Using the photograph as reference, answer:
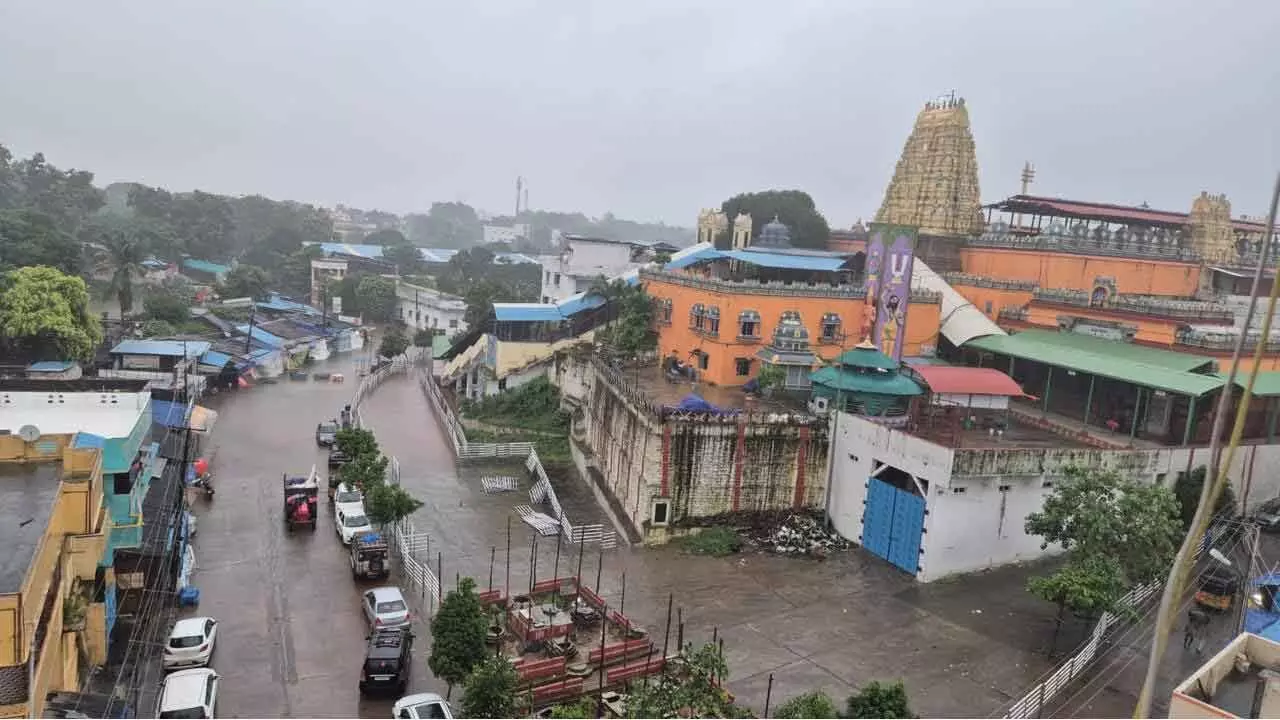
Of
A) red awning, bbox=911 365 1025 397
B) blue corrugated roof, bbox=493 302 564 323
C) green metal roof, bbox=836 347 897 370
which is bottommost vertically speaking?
blue corrugated roof, bbox=493 302 564 323

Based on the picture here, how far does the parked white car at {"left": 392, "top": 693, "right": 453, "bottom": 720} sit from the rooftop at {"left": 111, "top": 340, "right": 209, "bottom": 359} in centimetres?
3129

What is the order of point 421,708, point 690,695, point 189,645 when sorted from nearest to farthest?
point 690,695 < point 421,708 < point 189,645

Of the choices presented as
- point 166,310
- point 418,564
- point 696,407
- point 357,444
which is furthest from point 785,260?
point 166,310

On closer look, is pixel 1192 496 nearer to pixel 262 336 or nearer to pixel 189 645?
pixel 189 645

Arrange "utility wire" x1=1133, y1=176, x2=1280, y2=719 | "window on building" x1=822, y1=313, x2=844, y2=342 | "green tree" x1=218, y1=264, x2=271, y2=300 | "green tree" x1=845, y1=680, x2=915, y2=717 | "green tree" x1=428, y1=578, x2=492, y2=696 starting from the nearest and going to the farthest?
"utility wire" x1=1133, y1=176, x2=1280, y2=719
"green tree" x1=845, y1=680, x2=915, y2=717
"green tree" x1=428, y1=578, x2=492, y2=696
"window on building" x1=822, y1=313, x2=844, y2=342
"green tree" x1=218, y1=264, x2=271, y2=300

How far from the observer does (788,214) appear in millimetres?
60344

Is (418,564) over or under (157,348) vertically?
under

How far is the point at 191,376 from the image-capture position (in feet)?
141

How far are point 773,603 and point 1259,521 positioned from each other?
580 inches

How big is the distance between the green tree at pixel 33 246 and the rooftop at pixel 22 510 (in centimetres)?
3883

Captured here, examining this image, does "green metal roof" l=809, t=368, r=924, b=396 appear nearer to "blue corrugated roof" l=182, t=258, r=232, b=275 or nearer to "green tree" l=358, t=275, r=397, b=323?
"green tree" l=358, t=275, r=397, b=323

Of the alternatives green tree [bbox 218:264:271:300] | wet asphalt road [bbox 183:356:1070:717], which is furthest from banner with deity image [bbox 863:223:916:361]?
green tree [bbox 218:264:271:300]

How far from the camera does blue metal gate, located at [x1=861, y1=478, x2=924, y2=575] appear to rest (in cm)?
2355

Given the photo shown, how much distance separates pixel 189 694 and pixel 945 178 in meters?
38.9
